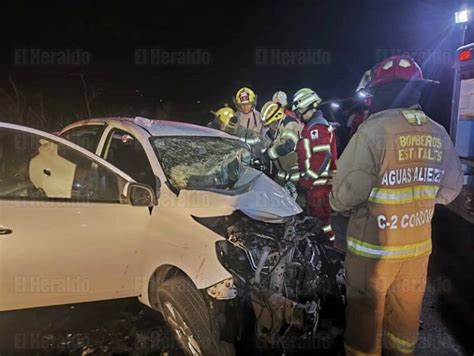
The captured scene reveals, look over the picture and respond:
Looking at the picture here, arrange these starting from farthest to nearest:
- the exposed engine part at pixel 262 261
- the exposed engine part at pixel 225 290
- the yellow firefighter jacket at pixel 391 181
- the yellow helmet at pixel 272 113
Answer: the yellow helmet at pixel 272 113 → the exposed engine part at pixel 262 261 → the exposed engine part at pixel 225 290 → the yellow firefighter jacket at pixel 391 181

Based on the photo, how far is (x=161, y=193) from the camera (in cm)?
307

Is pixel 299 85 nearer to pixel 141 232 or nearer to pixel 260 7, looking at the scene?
pixel 260 7

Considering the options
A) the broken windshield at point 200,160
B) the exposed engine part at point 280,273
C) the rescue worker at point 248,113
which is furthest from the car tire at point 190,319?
the rescue worker at point 248,113

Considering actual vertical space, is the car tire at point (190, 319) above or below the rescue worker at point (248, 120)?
below

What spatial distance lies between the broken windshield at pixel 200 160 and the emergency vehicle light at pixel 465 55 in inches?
92.0

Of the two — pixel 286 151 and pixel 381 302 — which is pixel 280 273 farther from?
pixel 286 151

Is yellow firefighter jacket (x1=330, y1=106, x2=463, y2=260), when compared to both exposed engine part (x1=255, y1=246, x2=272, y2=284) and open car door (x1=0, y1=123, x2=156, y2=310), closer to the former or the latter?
exposed engine part (x1=255, y1=246, x2=272, y2=284)

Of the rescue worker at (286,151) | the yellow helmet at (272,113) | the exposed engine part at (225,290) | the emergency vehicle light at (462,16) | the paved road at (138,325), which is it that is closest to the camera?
the exposed engine part at (225,290)

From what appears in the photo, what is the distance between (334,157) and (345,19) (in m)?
23.7

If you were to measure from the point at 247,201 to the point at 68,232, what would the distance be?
4.20 ft

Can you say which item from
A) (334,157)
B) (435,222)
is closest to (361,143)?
(334,157)

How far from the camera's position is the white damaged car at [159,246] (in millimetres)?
2773

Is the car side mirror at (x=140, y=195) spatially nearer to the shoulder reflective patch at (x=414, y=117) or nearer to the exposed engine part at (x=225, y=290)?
the exposed engine part at (x=225, y=290)

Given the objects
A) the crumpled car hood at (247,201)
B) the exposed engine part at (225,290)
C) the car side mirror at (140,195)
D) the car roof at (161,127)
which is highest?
the car roof at (161,127)
